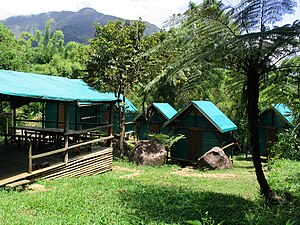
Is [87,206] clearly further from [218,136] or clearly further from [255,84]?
[218,136]

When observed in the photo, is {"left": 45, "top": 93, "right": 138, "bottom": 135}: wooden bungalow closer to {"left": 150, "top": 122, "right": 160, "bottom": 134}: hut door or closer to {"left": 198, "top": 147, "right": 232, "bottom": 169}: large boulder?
{"left": 150, "top": 122, "right": 160, "bottom": 134}: hut door

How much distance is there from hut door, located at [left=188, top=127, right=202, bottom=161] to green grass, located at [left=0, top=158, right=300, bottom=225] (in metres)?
6.77

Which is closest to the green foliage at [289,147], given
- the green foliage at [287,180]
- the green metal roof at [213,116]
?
the green metal roof at [213,116]

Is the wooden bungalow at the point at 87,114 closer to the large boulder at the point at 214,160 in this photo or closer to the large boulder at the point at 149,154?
the large boulder at the point at 149,154

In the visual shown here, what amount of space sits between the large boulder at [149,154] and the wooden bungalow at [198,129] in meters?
1.66

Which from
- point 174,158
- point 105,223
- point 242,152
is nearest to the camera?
point 105,223

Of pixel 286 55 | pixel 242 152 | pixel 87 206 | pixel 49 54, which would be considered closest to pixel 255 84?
pixel 286 55

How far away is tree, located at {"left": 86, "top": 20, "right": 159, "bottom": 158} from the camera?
1513cm

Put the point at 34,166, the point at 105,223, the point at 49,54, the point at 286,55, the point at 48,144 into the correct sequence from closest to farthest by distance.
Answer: the point at 105,223 → the point at 286,55 → the point at 34,166 → the point at 48,144 → the point at 49,54

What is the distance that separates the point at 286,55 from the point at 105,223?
5.13 m

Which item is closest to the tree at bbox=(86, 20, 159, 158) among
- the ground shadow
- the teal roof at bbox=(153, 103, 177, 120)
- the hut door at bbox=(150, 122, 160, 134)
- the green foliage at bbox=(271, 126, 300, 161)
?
the teal roof at bbox=(153, 103, 177, 120)

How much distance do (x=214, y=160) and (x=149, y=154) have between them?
10.2 ft

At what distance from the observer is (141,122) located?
22.9 metres

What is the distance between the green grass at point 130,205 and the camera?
20.2 ft
